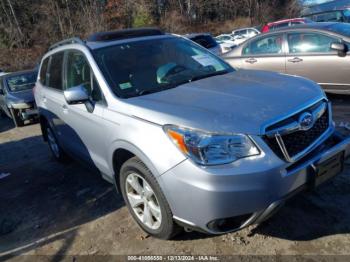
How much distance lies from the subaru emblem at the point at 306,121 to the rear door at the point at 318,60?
3.76 metres

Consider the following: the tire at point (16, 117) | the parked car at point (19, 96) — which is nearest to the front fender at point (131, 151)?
the parked car at point (19, 96)

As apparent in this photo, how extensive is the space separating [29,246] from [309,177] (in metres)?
2.67

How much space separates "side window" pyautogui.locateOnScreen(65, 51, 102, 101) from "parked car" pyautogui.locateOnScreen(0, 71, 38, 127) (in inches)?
229

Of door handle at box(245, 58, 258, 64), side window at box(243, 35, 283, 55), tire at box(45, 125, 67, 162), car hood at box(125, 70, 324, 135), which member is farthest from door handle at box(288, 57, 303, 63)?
tire at box(45, 125, 67, 162)

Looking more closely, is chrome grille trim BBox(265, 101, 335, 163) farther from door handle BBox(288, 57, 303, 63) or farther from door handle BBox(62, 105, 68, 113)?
door handle BBox(288, 57, 303, 63)

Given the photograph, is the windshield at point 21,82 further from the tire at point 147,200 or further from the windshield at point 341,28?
the tire at point 147,200

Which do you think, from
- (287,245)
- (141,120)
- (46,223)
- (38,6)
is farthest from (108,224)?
(38,6)

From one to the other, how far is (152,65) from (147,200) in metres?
1.44

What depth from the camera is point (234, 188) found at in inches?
94.8

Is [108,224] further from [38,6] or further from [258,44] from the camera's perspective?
[38,6]

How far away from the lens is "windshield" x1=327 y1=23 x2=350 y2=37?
616 centimetres

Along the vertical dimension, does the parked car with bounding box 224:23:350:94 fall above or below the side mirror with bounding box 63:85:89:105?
below

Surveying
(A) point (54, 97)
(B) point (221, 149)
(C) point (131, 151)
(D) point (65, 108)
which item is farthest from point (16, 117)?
(B) point (221, 149)

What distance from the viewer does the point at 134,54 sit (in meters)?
3.77
